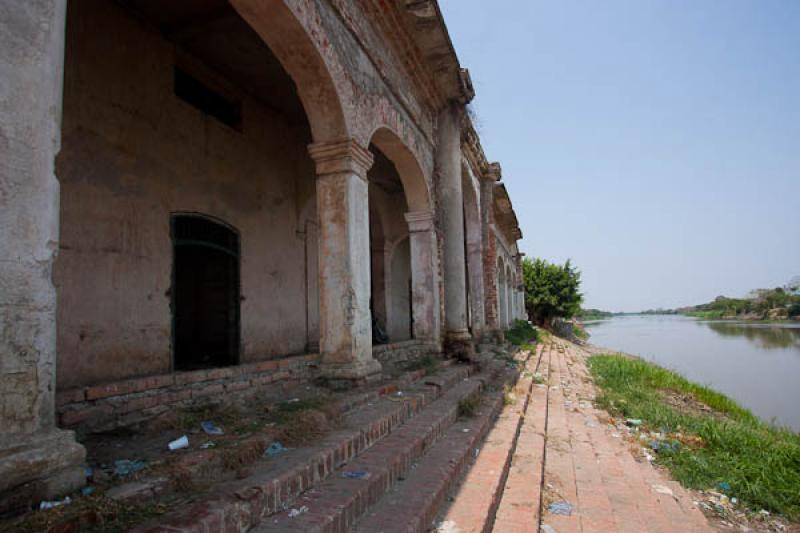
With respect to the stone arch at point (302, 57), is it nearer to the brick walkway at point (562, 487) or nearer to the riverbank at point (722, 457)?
the brick walkway at point (562, 487)

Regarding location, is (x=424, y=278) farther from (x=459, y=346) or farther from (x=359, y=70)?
(x=359, y=70)

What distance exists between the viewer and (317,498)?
2.30 meters

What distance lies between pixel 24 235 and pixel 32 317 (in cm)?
30

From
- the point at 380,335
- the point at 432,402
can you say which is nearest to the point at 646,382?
the point at 380,335

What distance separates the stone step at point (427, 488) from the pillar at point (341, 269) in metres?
1.18

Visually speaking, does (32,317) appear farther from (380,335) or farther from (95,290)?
(380,335)

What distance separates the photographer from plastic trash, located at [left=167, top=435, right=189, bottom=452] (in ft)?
8.59

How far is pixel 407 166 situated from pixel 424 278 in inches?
70.6

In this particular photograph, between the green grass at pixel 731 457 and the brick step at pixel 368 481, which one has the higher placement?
the brick step at pixel 368 481

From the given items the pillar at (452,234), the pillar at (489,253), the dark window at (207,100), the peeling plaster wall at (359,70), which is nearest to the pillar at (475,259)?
the pillar at (489,253)

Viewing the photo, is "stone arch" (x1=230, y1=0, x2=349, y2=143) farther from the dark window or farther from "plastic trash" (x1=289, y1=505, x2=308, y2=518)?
"plastic trash" (x1=289, y1=505, x2=308, y2=518)

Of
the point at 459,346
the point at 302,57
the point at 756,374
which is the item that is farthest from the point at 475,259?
the point at 756,374

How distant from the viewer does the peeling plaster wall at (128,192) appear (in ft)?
14.8

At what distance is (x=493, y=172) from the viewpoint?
468 inches
